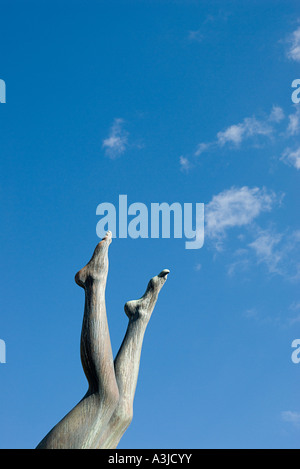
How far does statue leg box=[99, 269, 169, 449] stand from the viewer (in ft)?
24.5

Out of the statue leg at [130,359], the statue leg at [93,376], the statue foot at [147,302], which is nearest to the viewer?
the statue leg at [93,376]

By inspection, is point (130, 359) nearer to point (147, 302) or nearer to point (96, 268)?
point (147, 302)

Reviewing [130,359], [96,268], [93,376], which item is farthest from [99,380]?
[96,268]

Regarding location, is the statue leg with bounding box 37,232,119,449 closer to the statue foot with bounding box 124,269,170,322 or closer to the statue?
the statue

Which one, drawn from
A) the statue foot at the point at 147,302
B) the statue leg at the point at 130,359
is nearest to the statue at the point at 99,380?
the statue leg at the point at 130,359

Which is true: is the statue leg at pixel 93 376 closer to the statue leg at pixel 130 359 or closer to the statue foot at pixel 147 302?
the statue leg at pixel 130 359

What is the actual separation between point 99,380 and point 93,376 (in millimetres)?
95

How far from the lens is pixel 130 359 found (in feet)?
26.3

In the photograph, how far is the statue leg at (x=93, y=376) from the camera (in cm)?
711

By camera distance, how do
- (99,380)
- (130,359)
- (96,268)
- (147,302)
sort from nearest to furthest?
(99,380) → (96,268) → (130,359) → (147,302)

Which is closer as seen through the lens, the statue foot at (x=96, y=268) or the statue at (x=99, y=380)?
the statue at (x=99, y=380)

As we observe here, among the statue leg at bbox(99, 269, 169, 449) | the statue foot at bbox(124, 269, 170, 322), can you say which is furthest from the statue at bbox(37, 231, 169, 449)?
→ the statue foot at bbox(124, 269, 170, 322)
